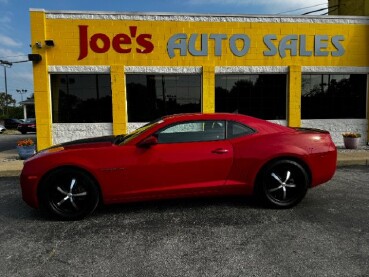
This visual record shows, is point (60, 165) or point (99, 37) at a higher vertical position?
point (99, 37)

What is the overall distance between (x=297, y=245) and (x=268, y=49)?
27.6ft

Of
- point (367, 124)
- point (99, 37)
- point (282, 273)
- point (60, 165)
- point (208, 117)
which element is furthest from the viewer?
point (367, 124)

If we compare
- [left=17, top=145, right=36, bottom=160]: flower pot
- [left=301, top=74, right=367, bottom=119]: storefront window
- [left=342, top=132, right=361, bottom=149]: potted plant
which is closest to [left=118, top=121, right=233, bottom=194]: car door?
[left=17, top=145, right=36, bottom=160]: flower pot

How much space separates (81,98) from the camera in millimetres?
10234

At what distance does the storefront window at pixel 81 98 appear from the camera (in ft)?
33.2

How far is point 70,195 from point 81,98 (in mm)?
6794

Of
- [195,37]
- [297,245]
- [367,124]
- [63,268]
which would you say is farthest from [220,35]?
[63,268]

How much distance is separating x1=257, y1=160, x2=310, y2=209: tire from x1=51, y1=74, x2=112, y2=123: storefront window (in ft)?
23.3

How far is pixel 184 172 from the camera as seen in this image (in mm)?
4242

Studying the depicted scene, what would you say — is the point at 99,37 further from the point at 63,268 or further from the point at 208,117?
the point at 63,268

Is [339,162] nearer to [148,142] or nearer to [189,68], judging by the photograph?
[189,68]

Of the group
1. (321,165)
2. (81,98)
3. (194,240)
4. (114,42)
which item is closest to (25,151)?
(81,98)

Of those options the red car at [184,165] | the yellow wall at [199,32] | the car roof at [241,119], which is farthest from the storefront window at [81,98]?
the car roof at [241,119]

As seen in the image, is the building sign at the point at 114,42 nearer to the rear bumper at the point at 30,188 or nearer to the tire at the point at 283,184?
the rear bumper at the point at 30,188
